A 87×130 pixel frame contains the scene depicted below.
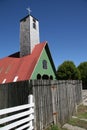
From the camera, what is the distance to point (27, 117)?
23.6 feet

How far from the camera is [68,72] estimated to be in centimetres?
3484

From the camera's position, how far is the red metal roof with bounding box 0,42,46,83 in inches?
844

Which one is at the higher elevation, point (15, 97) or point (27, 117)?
point (15, 97)

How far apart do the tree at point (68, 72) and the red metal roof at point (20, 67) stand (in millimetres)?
11935

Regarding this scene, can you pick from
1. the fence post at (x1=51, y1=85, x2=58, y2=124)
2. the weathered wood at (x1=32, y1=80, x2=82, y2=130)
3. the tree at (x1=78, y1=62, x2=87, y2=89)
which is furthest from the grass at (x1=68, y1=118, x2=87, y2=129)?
the tree at (x1=78, y1=62, x2=87, y2=89)

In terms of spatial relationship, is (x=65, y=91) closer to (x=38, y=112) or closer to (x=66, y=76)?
(x=38, y=112)

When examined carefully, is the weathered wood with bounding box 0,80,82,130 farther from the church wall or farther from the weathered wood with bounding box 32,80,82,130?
the church wall

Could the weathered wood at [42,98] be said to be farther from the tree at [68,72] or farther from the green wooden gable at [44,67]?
the tree at [68,72]

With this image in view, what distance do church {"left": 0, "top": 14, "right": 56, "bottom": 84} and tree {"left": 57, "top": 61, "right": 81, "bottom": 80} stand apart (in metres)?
9.22

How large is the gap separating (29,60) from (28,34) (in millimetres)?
4234

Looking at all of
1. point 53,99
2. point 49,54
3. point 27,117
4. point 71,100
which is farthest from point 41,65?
point 27,117

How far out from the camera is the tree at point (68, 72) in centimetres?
3469

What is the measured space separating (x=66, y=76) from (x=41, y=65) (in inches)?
520

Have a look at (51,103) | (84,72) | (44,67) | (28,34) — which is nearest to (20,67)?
(44,67)
